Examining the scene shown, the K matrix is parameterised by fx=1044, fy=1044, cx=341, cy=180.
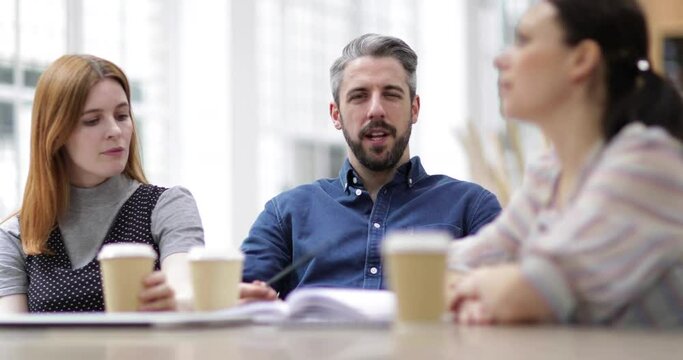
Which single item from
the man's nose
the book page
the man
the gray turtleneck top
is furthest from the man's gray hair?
the book page

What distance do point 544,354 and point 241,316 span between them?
1.74 ft

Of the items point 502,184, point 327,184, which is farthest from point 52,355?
point 502,184

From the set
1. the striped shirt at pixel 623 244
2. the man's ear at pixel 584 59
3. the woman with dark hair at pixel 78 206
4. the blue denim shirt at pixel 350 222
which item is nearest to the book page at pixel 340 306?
the striped shirt at pixel 623 244

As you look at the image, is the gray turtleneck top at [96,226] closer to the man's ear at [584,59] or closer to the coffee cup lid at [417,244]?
the coffee cup lid at [417,244]

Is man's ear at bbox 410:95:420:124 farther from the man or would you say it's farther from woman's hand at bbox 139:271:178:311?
woman's hand at bbox 139:271:178:311

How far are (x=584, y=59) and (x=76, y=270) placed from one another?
1346 mm

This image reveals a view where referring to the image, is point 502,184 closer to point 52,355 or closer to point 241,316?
point 241,316

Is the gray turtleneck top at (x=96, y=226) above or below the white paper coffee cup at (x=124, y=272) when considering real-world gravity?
below

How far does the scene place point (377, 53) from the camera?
2.58 meters

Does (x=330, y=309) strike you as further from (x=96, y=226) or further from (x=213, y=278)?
(x=96, y=226)

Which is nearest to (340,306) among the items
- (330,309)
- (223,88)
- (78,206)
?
(330,309)

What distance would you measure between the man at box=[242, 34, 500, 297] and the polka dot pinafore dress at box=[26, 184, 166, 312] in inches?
10.8

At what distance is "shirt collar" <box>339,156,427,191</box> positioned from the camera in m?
2.51

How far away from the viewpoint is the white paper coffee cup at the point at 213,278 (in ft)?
4.87
